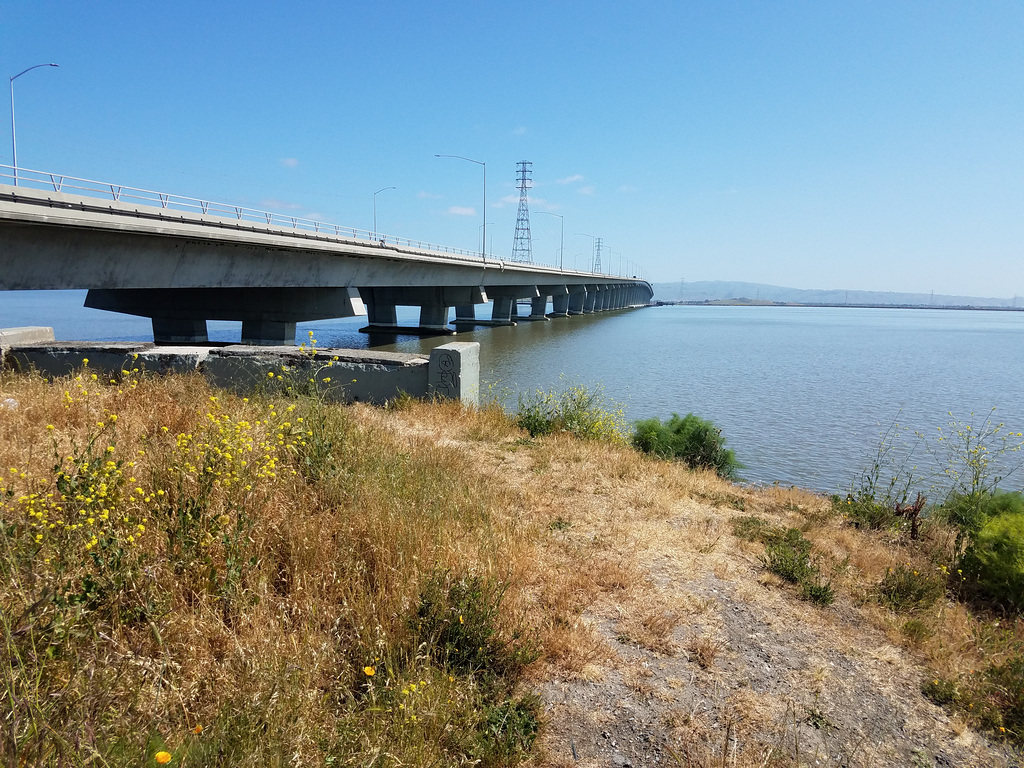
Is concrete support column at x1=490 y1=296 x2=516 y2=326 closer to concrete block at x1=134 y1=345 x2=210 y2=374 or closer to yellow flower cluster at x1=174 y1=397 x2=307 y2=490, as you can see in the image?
concrete block at x1=134 y1=345 x2=210 y2=374

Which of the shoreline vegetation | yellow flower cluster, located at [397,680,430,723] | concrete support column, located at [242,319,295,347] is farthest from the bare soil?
concrete support column, located at [242,319,295,347]

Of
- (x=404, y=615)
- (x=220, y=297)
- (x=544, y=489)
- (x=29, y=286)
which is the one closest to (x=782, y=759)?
(x=404, y=615)

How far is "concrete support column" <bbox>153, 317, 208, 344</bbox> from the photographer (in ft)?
104

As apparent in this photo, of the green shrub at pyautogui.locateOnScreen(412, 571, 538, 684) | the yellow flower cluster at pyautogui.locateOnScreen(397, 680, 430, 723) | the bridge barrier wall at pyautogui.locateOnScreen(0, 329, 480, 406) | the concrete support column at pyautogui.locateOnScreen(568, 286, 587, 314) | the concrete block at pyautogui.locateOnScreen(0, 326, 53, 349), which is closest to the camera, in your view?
the yellow flower cluster at pyautogui.locateOnScreen(397, 680, 430, 723)

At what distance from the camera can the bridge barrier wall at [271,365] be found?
9.56 metres

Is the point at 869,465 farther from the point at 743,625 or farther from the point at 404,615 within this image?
the point at 404,615

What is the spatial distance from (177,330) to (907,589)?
3464 cm

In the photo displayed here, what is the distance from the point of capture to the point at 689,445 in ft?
35.9

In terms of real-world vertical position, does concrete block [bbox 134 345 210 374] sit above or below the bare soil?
above

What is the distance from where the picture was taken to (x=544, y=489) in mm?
6684

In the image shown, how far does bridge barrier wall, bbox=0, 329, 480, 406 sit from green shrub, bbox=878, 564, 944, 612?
6805 millimetres

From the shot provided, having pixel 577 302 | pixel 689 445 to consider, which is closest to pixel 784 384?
pixel 689 445

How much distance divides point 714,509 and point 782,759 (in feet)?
13.8

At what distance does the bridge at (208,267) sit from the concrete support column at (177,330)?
2.1 inches
